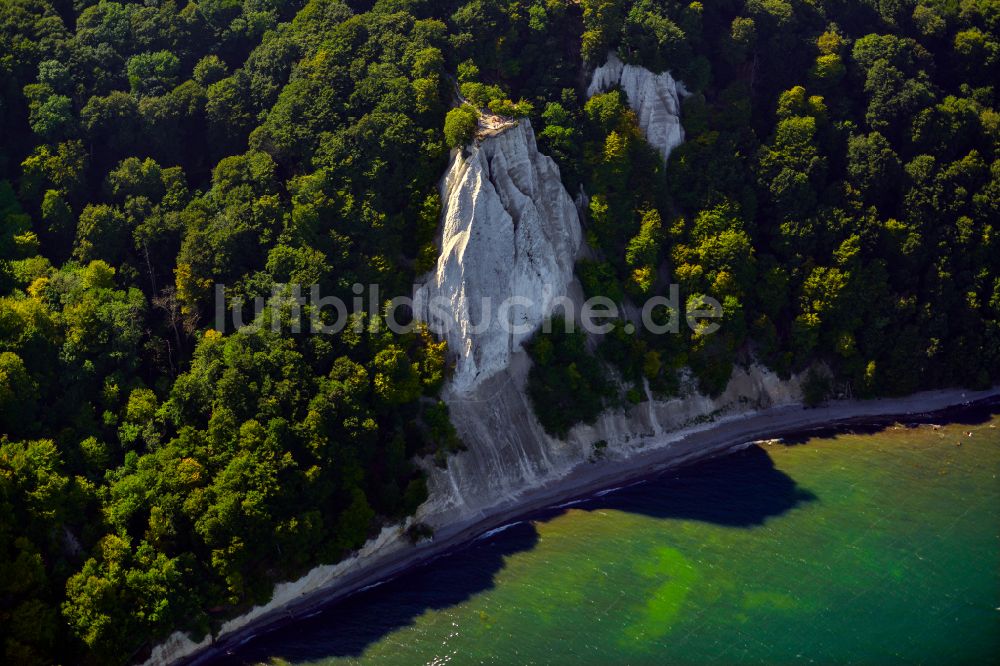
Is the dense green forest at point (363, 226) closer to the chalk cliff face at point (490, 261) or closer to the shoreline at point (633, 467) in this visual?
the chalk cliff face at point (490, 261)

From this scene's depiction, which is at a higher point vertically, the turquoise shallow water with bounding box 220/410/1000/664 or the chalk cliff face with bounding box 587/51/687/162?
the chalk cliff face with bounding box 587/51/687/162

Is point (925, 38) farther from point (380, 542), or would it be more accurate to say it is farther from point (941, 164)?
point (380, 542)

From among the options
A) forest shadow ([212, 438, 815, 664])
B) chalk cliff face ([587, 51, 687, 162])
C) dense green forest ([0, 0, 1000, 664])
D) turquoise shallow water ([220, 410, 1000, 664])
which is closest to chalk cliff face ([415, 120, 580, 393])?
dense green forest ([0, 0, 1000, 664])

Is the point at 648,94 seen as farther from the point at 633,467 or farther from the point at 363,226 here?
the point at 633,467

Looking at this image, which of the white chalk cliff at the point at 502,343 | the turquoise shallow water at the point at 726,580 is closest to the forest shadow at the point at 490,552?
the turquoise shallow water at the point at 726,580

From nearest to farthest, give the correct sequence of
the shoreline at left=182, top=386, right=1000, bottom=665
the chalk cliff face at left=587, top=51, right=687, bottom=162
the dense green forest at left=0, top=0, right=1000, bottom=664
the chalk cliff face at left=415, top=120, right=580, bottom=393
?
the dense green forest at left=0, top=0, right=1000, bottom=664
the shoreline at left=182, top=386, right=1000, bottom=665
the chalk cliff face at left=415, top=120, right=580, bottom=393
the chalk cliff face at left=587, top=51, right=687, bottom=162

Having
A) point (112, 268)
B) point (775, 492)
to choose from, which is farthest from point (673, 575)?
point (112, 268)

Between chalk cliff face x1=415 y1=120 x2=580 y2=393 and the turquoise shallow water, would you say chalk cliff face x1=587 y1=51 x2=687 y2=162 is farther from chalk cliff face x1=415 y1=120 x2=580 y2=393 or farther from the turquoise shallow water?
the turquoise shallow water
